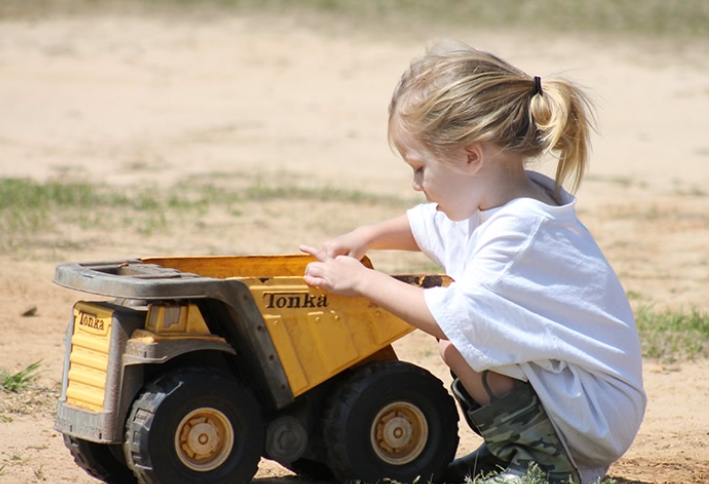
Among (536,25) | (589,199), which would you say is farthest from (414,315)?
(536,25)

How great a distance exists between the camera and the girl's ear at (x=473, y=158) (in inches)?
112

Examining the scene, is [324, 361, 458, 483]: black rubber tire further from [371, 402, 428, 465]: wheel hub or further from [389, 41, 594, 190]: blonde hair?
[389, 41, 594, 190]: blonde hair

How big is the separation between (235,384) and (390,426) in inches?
17.2

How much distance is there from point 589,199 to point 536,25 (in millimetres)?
8779

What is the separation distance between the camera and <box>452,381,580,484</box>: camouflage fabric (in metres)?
2.83

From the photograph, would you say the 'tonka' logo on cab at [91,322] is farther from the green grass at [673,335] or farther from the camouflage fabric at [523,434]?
the green grass at [673,335]

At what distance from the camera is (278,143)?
10.2 metres

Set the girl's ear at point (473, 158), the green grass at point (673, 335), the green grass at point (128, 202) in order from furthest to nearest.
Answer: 1. the green grass at point (128, 202)
2. the green grass at point (673, 335)
3. the girl's ear at point (473, 158)

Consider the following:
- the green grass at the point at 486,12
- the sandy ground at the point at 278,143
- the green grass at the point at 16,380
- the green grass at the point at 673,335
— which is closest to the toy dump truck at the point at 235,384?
the sandy ground at the point at 278,143

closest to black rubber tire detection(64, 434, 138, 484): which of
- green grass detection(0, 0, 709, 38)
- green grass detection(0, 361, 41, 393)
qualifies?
green grass detection(0, 361, 41, 393)

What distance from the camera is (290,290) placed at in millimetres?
2807

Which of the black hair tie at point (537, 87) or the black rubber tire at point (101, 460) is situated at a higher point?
the black hair tie at point (537, 87)

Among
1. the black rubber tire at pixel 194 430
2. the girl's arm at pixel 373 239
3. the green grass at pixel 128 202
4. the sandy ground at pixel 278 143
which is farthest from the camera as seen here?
the green grass at pixel 128 202

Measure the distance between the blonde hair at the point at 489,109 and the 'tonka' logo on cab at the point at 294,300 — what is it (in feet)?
1.56
